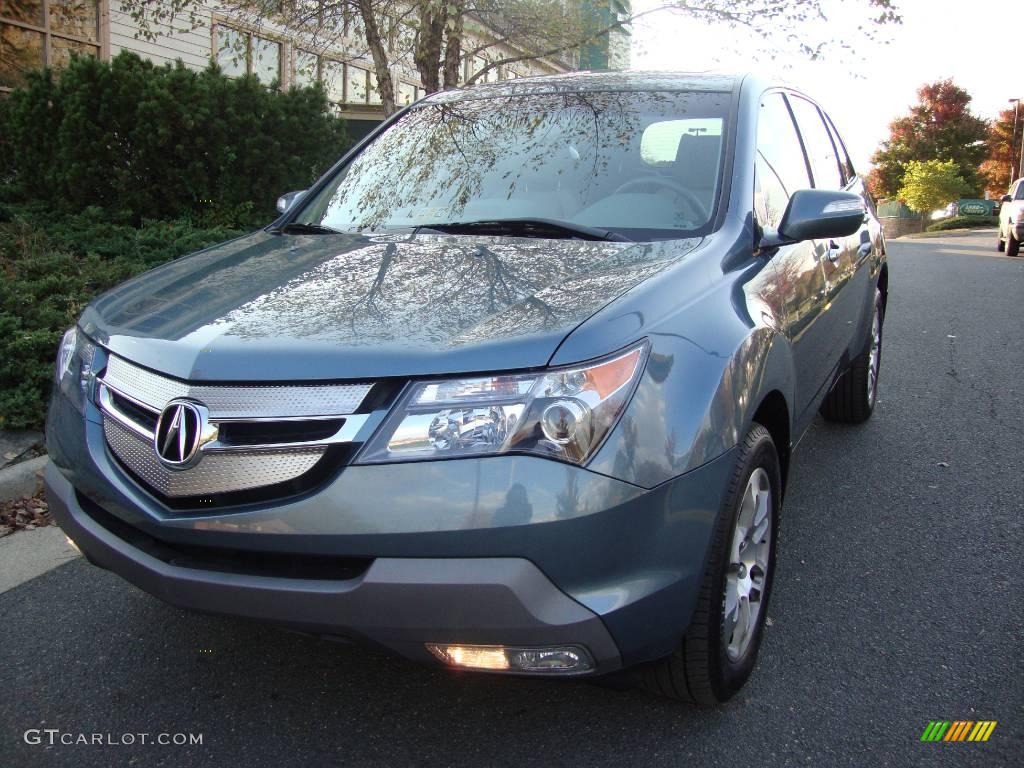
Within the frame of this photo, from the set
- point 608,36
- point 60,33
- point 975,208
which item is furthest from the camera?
point 975,208

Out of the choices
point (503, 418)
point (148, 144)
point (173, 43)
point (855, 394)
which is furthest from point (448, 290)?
point (173, 43)

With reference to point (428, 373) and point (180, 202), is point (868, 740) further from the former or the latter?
point (180, 202)

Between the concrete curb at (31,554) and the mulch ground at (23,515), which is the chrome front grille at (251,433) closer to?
the concrete curb at (31,554)

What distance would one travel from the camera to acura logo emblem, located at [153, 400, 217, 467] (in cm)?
206

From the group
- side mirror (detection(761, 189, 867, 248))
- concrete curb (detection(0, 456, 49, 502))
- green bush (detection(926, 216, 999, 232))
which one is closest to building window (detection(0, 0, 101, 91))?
concrete curb (detection(0, 456, 49, 502))

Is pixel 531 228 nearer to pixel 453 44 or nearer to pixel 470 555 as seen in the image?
pixel 470 555

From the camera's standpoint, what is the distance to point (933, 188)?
4972cm

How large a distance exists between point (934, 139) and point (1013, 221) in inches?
1596

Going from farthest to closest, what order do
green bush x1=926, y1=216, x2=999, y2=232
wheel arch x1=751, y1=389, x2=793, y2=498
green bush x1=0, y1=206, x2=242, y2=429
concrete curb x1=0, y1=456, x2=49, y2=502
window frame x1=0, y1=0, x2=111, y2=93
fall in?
green bush x1=926, y1=216, x2=999, y2=232 < window frame x1=0, y1=0, x2=111, y2=93 < green bush x1=0, y1=206, x2=242, y2=429 < concrete curb x1=0, y1=456, x2=49, y2=502 < wheel arch x1=751, y1=389, x2=793, y2=498

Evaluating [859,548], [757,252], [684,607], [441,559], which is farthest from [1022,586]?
[441,559]

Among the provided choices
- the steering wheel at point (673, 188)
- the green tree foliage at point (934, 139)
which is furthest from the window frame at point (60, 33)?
the green tree foliage at point (934, 139)

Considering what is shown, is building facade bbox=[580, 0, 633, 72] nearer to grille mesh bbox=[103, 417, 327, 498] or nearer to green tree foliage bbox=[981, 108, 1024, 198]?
grille mesh bbox=[103, 417, 327, 498]

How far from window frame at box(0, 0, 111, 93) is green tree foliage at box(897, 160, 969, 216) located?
152 ft

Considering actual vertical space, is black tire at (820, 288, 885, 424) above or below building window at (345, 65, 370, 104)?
below
